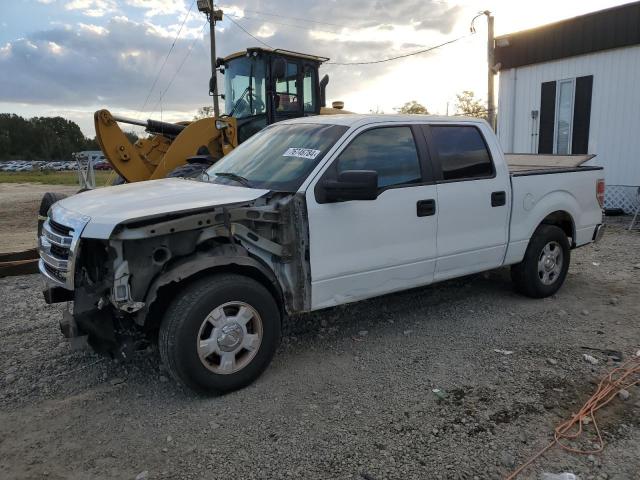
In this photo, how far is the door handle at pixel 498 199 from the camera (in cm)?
501

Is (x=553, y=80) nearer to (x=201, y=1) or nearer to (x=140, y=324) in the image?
(x=140, y=324)

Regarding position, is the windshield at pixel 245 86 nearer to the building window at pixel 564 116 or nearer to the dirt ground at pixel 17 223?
the dirt ground at pixel 17 223

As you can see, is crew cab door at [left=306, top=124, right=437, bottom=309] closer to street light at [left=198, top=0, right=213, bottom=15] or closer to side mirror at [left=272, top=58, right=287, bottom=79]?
side mirror at [left=272, top=58, right=287, bottom=79]

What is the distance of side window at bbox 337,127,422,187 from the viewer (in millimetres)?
4211

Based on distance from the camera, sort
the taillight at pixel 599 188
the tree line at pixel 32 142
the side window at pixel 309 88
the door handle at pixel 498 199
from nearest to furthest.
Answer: the door handle at pixel 498 199
the taillight at pixel 599 188
the side window at pixel 309 88
the tree line at pixel 32 142

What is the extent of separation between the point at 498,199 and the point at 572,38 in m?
10.1

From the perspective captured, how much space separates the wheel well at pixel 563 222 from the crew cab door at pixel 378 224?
75.3 inches

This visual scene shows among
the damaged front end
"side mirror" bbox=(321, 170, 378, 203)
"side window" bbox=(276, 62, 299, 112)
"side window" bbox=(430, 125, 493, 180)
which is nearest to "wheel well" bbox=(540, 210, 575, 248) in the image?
"side window" bbox=(430, 125, 493, 180)

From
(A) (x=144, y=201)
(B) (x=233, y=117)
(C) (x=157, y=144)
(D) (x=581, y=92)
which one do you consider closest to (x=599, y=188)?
(A) (x=144, y=201)

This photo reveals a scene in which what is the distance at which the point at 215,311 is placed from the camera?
3504 millimetres

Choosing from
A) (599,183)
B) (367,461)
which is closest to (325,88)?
(599,183)

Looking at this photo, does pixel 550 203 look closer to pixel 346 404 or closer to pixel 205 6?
pixel 346 404

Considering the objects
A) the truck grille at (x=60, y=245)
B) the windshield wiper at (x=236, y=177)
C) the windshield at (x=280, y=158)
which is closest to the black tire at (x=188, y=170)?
the windshield at (x=280, y=158)

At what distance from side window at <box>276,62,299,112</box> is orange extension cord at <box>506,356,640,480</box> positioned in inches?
274
